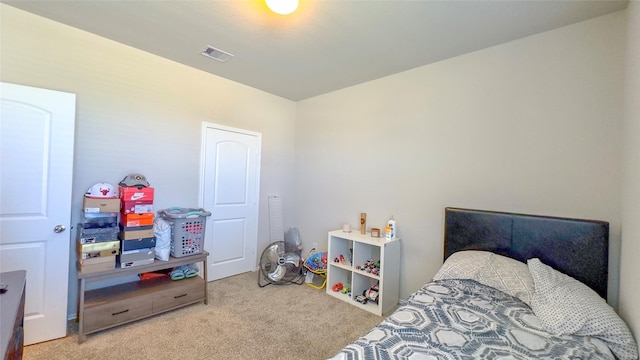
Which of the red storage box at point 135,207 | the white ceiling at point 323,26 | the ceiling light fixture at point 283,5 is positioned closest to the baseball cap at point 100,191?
the red storage box at point 135,207

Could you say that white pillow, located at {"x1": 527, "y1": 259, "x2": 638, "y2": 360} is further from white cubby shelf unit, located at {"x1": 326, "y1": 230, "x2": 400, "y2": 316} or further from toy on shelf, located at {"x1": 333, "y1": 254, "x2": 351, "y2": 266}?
toy on shelf, located at {"x1": 333, "y1": 254, "x2": 351, "y2": 266}

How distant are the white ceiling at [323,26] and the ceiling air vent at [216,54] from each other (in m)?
0.08

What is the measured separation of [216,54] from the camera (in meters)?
2.73

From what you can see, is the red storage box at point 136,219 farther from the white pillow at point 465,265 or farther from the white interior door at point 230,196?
the white pillow at point 465,265

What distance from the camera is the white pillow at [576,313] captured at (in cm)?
129

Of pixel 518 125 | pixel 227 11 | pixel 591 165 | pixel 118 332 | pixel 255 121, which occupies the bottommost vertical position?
pixel 118 332

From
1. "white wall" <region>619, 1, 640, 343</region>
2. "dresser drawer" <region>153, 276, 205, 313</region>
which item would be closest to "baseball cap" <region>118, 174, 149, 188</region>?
"dresser drawer" <region>153, 276, 205, 313</region>

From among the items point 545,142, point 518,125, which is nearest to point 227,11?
point 518,125

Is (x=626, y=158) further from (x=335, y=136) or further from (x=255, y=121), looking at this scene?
(x=255, y=121)

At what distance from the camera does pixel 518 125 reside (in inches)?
87.7

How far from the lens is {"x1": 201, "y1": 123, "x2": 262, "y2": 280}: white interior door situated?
131 inches

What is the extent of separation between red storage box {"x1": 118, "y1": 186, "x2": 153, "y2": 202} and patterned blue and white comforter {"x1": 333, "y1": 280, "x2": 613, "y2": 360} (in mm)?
2300

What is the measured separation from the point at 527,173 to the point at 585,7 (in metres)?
1.22

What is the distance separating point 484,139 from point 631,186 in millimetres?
1023
